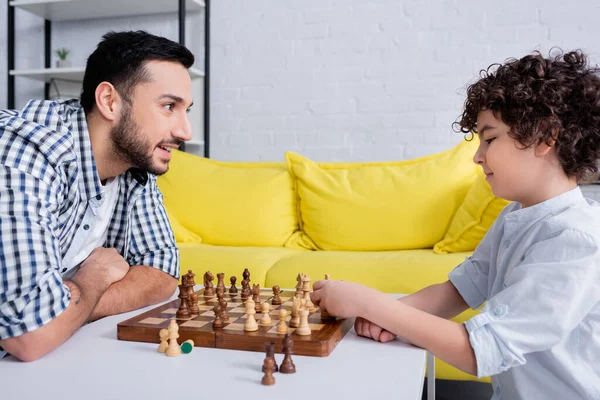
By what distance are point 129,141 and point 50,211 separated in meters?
0.39

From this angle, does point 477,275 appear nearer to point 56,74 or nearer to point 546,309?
point 546,309

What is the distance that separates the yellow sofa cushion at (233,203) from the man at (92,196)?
1108 millimetres

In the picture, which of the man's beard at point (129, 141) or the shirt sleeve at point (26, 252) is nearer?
the shirt sleeve at point (26, 252)

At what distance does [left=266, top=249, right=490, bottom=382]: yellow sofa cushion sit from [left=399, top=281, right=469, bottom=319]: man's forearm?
694 millimetres

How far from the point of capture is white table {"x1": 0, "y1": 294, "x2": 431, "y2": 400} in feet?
2.61

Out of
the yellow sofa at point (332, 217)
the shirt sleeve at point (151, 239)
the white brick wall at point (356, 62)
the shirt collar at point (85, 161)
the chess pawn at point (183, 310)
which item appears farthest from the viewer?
the white brick wall at point (356, 62)

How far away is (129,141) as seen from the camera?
5.06 ft

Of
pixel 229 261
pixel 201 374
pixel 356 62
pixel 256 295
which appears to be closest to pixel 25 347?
pixel 201 374

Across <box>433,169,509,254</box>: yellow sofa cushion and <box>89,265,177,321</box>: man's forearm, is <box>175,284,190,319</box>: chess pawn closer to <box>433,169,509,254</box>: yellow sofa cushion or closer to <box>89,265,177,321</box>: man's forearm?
<box>89,265,177,321</box>: man's forearm

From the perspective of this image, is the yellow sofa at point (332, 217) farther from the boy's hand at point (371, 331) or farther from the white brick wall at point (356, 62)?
the boy's hand at point (371, 331)

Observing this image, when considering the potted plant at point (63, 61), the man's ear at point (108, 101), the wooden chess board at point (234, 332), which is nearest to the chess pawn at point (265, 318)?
the wooden chess board at point (234, 332)

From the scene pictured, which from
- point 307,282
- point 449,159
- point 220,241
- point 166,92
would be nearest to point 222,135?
point 220,241

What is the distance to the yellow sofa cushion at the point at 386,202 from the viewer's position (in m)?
2.57

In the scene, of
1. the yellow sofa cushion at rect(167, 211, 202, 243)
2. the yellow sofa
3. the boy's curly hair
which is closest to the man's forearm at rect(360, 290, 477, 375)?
the boy's curly hair
